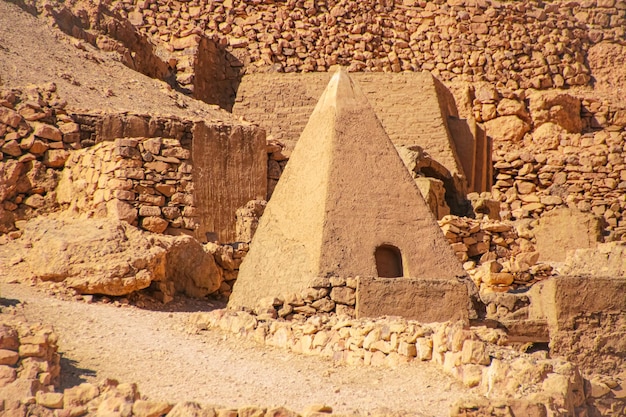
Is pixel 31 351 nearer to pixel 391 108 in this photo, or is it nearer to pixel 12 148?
pixel 12 148

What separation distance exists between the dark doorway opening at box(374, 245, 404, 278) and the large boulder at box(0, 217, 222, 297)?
6.62ft

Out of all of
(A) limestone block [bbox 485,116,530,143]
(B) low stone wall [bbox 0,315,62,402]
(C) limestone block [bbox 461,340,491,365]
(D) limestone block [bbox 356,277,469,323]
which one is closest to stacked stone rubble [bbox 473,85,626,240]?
(A) limestone block [bbox 485,116,530,143]

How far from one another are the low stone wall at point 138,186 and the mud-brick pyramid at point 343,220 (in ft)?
4.68

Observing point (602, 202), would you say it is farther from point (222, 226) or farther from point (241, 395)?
point (241, 395)

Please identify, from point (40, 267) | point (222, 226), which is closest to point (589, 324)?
point (40, 267)

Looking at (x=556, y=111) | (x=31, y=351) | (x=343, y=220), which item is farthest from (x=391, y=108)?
(x=31, y=351)

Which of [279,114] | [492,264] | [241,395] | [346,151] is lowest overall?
[241,395]

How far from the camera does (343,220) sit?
27.6ft

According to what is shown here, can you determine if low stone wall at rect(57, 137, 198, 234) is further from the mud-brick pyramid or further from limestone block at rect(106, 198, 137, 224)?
the mud-brick pyramid

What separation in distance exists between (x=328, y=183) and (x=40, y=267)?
8.49 feet

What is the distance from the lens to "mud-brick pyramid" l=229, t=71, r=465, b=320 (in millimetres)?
8242

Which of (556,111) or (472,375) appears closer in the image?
(472,375)

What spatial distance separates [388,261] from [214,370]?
2.46 metres

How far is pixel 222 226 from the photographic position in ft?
41.4
